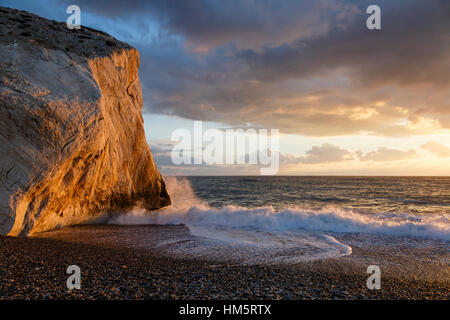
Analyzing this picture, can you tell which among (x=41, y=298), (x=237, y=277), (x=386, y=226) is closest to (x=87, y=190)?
(x=41, y=298)

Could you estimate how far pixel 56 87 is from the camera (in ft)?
33.0

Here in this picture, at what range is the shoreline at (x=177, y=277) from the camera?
4.95 meters

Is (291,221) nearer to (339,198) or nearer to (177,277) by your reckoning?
(177,277)

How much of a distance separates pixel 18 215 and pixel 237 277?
8.30m

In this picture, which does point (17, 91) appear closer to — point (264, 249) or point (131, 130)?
point (131, 130)

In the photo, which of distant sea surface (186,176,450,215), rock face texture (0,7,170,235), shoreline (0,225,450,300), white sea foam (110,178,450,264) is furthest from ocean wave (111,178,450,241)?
distant sea surface (186,176,450,215)

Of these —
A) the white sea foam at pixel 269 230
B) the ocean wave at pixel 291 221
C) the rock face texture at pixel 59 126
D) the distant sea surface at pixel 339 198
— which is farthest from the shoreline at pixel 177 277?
Answer: the distant sea surface at pixel 339 198

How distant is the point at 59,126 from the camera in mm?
9562

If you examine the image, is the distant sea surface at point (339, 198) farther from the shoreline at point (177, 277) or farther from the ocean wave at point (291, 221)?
the shoreline at point (177, 277)

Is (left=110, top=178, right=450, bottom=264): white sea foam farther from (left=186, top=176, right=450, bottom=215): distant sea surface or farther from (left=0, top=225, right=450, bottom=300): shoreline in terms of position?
(left=186, top=176, right=450, bottom=215): distant sea surface

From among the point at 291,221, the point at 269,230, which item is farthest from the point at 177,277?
the point at 291,221

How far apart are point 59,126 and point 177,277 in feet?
Answer: 25.7
